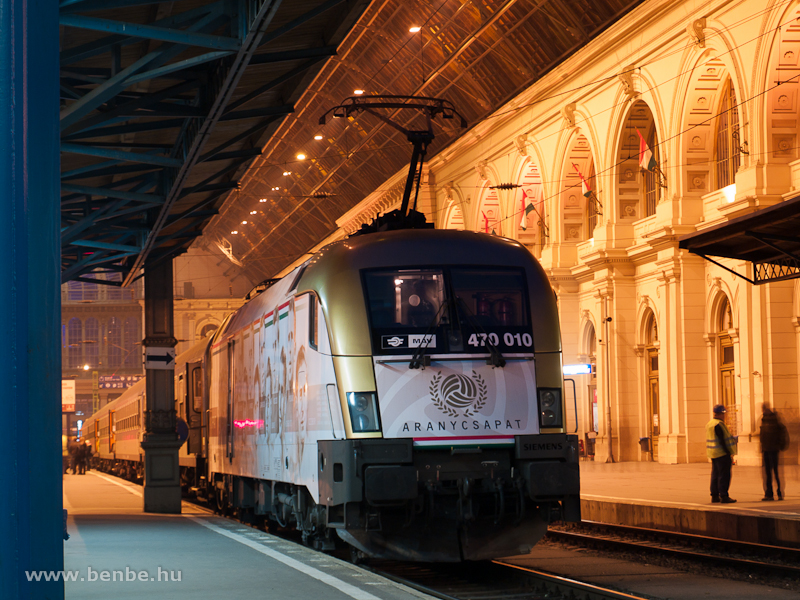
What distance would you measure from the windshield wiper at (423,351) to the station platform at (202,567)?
6.37 ft

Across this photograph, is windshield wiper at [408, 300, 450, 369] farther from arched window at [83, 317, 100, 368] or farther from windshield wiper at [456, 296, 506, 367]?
arched window at [83, 317, 100, 368]

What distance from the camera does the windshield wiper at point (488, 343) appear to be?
10734 millimetres

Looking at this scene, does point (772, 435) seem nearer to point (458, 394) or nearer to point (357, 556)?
point (357, 556)

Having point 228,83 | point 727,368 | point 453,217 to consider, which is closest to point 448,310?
point 228,83

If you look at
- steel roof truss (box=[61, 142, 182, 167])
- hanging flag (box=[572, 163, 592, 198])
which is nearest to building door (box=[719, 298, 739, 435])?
hanging flag (box=[572, 163, 592, 198])

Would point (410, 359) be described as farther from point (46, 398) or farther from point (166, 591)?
point (46, 398)

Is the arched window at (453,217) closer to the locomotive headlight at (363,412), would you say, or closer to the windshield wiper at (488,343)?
the windshield wiper at (488,343)

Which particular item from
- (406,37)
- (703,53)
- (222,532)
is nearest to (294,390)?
(222,532)

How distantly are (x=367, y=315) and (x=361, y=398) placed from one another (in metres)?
0.82

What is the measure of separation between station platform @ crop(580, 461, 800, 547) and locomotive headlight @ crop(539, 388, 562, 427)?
458 centimetres

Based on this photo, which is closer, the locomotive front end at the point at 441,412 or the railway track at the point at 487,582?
the railway track at the point at 487,582

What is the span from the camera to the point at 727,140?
30891 millimetres

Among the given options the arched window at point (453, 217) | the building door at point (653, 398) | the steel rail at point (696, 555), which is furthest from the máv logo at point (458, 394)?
the arched window at point (453, 217)

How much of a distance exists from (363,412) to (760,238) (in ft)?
21.9
